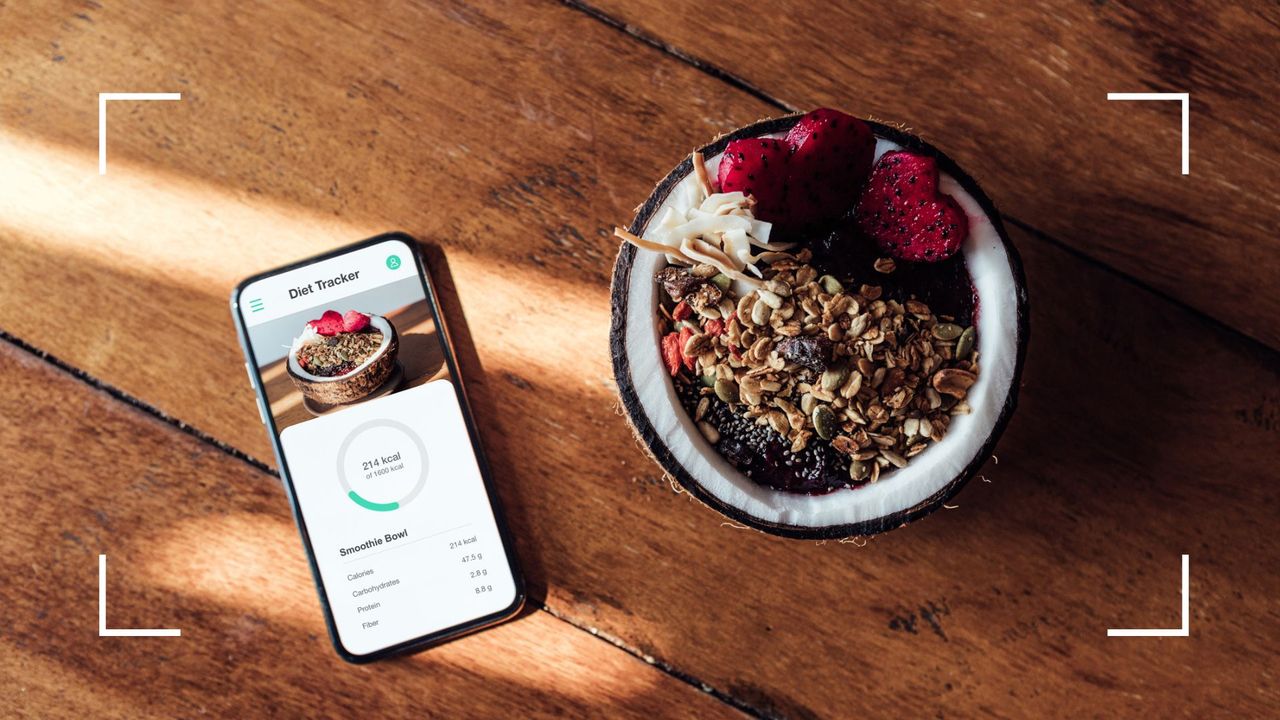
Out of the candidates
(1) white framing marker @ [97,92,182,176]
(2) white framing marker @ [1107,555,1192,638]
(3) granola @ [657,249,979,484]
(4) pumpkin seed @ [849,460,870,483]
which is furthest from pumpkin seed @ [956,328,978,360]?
(1) white framing marker @ [97,92,182,176]

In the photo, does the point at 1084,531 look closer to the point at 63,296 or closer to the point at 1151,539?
the point at 1151,539

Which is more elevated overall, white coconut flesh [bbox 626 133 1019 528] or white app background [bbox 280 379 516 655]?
white coconut flesh [bbox 626 133 1019 528]

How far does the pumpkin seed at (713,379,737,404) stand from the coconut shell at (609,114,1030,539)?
3cm

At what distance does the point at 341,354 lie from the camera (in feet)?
2.48

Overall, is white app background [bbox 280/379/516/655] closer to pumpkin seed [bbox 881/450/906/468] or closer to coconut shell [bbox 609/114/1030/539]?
coconut shell [bbox 609/114/1030/539]

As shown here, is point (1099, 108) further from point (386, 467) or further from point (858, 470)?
point (386, 467)

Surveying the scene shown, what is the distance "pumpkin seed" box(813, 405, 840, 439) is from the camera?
1.99ft

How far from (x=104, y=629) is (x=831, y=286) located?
2.36ft

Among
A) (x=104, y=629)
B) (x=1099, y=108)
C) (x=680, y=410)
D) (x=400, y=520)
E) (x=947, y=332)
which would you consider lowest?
(x=104, y=629)

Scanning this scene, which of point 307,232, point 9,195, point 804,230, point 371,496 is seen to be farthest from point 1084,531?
point 9,195

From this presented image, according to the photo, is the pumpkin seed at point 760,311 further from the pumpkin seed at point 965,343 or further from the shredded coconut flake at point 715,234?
the pumpkin seed at point 965,343

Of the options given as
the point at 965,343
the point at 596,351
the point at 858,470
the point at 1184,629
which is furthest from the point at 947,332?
the point at 1184,629

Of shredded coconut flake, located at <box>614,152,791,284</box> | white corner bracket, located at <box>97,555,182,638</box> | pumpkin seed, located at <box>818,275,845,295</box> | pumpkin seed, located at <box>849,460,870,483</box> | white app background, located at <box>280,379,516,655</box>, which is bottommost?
A: white corner bracket, located at <box>97,555,182,638</box>

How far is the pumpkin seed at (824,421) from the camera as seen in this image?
0.61 m
